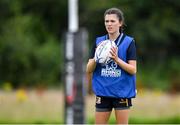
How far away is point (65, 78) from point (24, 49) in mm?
22425

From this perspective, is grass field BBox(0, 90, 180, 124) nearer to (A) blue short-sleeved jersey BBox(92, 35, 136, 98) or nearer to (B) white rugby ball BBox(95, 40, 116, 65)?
(A) blue short-sleeved jersey BBox(92, 35, 136, 98)

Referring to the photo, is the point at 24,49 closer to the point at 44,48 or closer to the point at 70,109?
the point at 44,48

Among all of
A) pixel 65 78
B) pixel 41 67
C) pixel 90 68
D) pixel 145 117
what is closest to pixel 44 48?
pixel 41 67

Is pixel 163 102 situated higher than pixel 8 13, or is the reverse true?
pixel 8 13

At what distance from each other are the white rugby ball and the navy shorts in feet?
1.28

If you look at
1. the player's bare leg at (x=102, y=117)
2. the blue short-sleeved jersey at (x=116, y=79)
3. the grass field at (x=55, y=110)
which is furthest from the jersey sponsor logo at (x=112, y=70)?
the grass field at (x=55, y=110)

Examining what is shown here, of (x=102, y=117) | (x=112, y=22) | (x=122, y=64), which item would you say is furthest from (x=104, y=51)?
(x=102, y=117)

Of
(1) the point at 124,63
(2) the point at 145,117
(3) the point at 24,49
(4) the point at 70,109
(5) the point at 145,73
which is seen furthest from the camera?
(5) the point at 145,73

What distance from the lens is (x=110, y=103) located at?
8.42 m

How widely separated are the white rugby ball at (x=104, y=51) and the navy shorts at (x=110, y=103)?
39cm

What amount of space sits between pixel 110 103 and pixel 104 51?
1.90ft

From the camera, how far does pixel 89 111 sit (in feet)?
63.2

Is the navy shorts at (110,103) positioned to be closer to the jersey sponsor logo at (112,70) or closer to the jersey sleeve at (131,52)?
the jersey sponsor logo at (112,70)

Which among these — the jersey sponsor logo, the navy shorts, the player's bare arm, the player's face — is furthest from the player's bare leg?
the player's face
